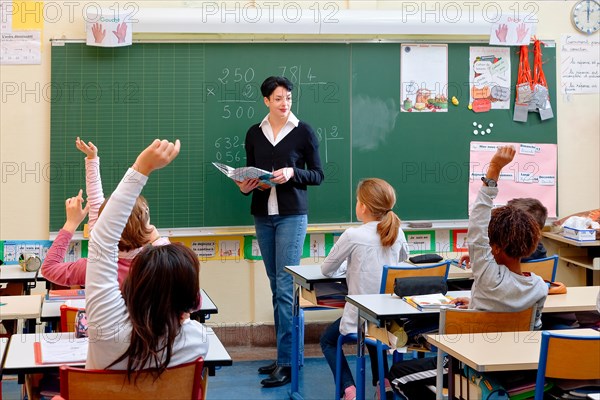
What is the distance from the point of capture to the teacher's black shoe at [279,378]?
476 centimetres

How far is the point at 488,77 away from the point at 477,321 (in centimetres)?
321

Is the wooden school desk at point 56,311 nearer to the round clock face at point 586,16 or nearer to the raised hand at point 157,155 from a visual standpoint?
the raised hand at point 157,155

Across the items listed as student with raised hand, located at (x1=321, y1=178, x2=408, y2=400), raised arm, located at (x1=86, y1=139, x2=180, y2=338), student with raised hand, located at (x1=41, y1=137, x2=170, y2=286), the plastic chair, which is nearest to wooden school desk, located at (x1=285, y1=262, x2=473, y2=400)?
student with raised hand, located at (x1=321, y1=178, x2=408, y2=400)

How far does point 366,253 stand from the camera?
4125 millimetres

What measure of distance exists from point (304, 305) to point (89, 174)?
1.91 m

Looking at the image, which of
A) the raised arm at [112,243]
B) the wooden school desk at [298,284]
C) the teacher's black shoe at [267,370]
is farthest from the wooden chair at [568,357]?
the teacher's black shoe at [267,370]

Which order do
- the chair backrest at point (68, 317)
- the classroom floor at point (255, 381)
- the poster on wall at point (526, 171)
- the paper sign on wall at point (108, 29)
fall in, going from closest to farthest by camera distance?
the chair backrest at point (68, 317)
the classroom floor at point (255, 381)
the paper sign on wall at point (108, 29)
the poster on wall at point (526, 171)

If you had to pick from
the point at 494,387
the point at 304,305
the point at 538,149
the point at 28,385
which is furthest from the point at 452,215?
the point at 28,385

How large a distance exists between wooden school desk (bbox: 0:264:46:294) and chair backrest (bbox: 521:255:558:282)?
2649mm

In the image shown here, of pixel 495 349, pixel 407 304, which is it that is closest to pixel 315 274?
pixel 407 304

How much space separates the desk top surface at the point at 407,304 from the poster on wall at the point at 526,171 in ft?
6.91

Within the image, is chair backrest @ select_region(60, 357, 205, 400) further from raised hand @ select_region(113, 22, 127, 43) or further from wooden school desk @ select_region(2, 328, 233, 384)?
raised hand @ select_region(113, 22, 127, 43)

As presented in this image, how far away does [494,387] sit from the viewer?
8.73 ft

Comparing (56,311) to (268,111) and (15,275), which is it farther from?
(268,111)
